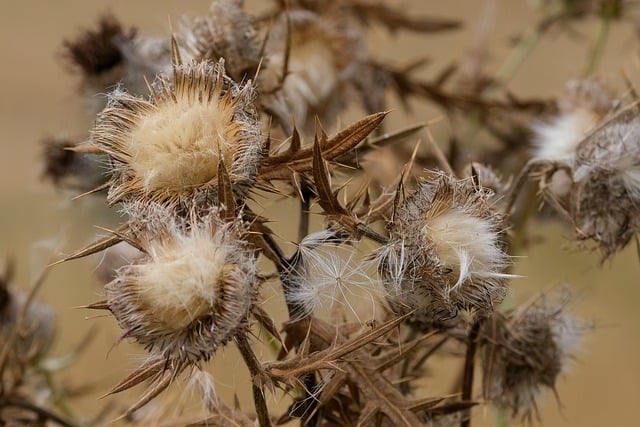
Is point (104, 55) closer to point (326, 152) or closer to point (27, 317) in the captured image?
point (27, 317)

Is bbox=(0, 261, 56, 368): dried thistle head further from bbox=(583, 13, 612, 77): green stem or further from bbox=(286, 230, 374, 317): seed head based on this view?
bbox=(583, 13, 612, 77): green stem

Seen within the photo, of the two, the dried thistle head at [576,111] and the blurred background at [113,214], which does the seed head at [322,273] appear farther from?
the dried thistle head at [576,111]

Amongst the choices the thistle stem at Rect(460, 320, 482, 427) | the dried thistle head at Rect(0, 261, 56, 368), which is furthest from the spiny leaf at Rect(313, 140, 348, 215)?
the dried thistle head at Rect(0, 261, 56, 368)

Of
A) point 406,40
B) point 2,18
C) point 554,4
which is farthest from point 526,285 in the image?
point 2,18

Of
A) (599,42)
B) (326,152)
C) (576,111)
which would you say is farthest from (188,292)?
(599,42)

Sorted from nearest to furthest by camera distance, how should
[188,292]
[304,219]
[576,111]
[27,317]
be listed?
[188,292] → [304,219] → [576,111] → [27,317]

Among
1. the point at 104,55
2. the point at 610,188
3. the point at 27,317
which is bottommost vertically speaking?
the point at 27,317
